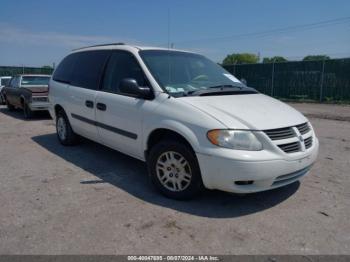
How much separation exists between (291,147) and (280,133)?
0.21 m

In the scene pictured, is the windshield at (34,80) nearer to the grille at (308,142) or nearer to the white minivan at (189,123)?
the white minivan at (189,123)

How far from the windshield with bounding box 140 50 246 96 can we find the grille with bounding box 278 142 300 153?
132cm

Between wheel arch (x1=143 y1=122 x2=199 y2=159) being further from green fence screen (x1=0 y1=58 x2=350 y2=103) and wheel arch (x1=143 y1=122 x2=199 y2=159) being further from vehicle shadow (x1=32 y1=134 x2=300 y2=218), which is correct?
green fence screen (x1=0 y1=58 x2=350 y2=103)

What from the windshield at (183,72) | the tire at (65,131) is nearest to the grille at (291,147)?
the windshield at (183,72)

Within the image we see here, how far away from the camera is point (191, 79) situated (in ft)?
15.1

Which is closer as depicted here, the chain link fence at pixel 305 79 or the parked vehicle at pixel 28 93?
the parked vehicle at pixel 28 93

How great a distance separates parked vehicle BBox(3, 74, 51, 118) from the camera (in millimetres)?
10531

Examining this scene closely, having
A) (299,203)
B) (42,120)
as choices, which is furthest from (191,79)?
(42,120)

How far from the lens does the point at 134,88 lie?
410cm

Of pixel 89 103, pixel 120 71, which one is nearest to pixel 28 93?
Result: pixel 89 103

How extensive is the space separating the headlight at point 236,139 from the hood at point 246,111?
8 cm

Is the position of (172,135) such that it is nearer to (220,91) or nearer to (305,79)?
(220,91)

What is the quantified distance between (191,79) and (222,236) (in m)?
2.26

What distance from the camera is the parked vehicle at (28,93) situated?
34.6 ft
